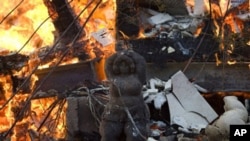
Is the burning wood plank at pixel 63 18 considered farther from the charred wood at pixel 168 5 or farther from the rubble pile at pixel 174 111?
the rubble pile at pixel 174 111

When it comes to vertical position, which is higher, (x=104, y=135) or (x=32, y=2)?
(x=32, y=2)

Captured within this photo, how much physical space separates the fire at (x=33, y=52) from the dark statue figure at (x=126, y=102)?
73.0 inches

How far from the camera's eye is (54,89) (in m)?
11.5

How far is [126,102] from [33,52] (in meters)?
5.33

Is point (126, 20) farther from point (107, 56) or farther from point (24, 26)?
point (24, 26)

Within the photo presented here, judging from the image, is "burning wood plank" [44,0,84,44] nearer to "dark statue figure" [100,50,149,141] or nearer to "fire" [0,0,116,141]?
"fire" [0,0,116,141]

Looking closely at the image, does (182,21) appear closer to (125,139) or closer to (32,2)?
(32,2)

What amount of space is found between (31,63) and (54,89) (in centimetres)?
101

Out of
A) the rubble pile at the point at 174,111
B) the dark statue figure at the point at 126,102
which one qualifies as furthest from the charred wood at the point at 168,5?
the dark statue figure at the point at 126,102

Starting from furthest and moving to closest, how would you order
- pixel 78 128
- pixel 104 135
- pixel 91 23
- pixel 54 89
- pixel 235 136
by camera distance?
pixel 91 23 < pixel 54 89 < pixel 78 128 < pixel 104 135 < pixel 235 136

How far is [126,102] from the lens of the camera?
26.4 feet

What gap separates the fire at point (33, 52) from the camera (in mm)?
10078

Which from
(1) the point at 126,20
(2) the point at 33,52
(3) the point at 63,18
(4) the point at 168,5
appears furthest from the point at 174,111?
(4) the point at 168,5

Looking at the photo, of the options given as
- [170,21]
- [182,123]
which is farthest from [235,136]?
[170,21]
